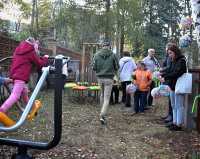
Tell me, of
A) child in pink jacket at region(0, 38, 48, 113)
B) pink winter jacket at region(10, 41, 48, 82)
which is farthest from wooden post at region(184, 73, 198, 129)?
pink winter jacket at region(10, 41, 48, 82)

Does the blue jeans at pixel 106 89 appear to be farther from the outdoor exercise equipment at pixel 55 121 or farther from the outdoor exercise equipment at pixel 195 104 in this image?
the outdoor exercise equipment at pixel 55 121

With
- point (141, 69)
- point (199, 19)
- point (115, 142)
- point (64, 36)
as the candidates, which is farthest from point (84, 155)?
point (64, 36)

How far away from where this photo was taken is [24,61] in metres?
6.41

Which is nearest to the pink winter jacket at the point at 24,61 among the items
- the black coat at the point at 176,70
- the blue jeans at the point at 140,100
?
the black coat at the point at 176,70

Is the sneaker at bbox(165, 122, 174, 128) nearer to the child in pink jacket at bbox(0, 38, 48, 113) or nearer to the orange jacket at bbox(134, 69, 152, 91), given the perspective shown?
the orange jacket at bbox(134, 69, 152, 91)

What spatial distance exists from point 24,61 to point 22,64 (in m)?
0.07

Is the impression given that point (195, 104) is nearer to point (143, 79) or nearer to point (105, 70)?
point (105, 70)

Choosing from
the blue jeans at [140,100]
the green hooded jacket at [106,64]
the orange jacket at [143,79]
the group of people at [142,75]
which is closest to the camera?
the group of people at [142,75]

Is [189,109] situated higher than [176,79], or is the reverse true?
[176,79]

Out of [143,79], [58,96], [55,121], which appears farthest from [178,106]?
[58,96]

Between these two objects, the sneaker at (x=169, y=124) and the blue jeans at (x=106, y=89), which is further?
the blue jeans at (x=106, y=89)

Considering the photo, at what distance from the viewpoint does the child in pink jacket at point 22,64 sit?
6.23m

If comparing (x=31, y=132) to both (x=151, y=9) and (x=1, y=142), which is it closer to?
(x=1, y=142)

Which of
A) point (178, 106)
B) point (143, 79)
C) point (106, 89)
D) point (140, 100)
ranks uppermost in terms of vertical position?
point (143, 79)
